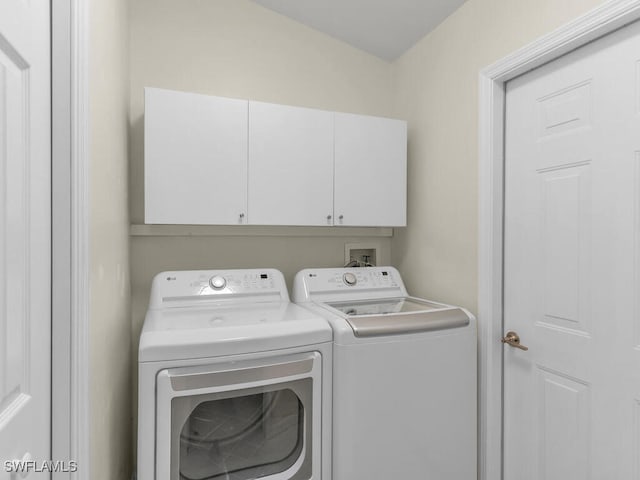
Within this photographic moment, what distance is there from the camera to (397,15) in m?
2.07

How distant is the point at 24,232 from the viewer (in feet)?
2.42

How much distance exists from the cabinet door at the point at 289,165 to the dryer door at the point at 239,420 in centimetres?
78

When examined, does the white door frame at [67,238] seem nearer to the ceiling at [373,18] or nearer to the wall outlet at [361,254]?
the ceiling at [373,18]

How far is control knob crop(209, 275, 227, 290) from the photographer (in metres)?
1.89

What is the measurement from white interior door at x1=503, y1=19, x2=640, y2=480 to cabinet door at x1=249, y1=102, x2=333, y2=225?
2.91ft

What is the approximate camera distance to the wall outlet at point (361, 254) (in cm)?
242

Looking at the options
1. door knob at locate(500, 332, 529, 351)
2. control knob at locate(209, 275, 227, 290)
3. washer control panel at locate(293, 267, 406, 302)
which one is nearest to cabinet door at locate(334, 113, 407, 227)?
washer control panel at locate(293, 267, 406, 302)

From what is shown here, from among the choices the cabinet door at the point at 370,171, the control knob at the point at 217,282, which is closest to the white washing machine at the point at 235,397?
the control knob at the point at 217,282

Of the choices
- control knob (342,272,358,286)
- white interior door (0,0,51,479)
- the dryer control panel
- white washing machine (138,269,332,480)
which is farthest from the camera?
control knob (342,272,358,286)

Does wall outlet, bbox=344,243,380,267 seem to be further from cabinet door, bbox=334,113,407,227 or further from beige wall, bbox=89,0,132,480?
beige wall, bbox=89,0,132,480

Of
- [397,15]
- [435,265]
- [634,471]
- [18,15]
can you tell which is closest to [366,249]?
[435,265]

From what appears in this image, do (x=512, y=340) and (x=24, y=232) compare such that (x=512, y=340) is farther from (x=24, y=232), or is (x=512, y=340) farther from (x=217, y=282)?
(x=24, y=232)

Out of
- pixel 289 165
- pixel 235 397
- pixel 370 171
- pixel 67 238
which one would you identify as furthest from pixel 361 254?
pixel 67 238

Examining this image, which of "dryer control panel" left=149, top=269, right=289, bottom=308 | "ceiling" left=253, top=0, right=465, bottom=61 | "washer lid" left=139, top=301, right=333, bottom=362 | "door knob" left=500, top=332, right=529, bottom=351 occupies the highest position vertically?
"ceiling" left=253, top=0, right=465, bottom=61
